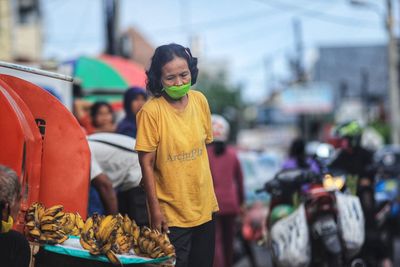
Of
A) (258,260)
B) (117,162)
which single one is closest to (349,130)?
(117,162)

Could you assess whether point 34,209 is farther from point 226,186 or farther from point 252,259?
point 252,259

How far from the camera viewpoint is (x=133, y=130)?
23.8ft

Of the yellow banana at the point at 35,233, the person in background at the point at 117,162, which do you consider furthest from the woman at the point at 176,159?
the person in background at the point at 117,162

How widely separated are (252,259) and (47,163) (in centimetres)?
665

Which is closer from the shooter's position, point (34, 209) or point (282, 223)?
point (34, 209)

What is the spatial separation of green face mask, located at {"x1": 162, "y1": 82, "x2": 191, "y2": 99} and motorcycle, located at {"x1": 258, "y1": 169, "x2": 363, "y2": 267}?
2816 mm

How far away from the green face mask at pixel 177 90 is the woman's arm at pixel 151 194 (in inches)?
14.3

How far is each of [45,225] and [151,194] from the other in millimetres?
622

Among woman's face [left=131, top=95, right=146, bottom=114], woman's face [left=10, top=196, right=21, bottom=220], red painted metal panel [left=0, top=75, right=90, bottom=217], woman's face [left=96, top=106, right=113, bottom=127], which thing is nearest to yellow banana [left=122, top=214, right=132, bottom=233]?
woman's face [left=10, top=196, right=21, bottom=220]

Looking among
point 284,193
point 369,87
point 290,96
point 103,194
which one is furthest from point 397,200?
point 369,87

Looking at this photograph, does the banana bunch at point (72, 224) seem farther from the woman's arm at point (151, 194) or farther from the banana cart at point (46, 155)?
the woman's arm at point (151, 194)

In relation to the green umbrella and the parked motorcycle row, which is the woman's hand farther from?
the green umbrella

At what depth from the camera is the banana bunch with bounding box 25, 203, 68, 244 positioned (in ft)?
13.9

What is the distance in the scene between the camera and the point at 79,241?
167 inches
